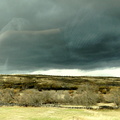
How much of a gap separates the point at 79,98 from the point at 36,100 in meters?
12.8

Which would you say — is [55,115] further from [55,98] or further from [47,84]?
[47,84]

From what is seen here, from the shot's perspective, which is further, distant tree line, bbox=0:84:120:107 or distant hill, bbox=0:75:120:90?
distant hill, bbox=0:75:120:90

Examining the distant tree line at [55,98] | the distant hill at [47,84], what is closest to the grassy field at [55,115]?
the distant tree line at [55,98]

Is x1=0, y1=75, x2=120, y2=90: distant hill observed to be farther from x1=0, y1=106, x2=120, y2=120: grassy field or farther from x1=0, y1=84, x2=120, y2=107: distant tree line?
x1=0, y1=106, x2=120, y2=120: grassy field

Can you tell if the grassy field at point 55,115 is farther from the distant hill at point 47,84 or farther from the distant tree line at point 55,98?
the distant hill at point 47,84

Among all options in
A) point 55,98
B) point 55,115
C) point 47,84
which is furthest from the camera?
point 47,84

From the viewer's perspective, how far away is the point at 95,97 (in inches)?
2271

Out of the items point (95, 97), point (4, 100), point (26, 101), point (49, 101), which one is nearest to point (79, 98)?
point (95, 97)

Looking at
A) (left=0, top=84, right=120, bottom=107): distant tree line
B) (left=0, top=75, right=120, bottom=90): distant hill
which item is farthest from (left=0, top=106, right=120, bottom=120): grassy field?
(left=0, top=75, right=120, bottom=90): distant hill

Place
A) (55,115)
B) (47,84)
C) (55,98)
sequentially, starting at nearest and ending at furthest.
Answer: (55,115), (55,98), (47,84)

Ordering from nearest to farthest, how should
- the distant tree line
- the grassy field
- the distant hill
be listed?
the grassy field → the distant tree line → the distant hill

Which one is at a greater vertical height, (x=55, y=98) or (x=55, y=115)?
(x=55, y=115)

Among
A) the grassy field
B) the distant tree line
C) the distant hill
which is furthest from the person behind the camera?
the distant hill

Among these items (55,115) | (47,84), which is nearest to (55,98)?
(55,115)
